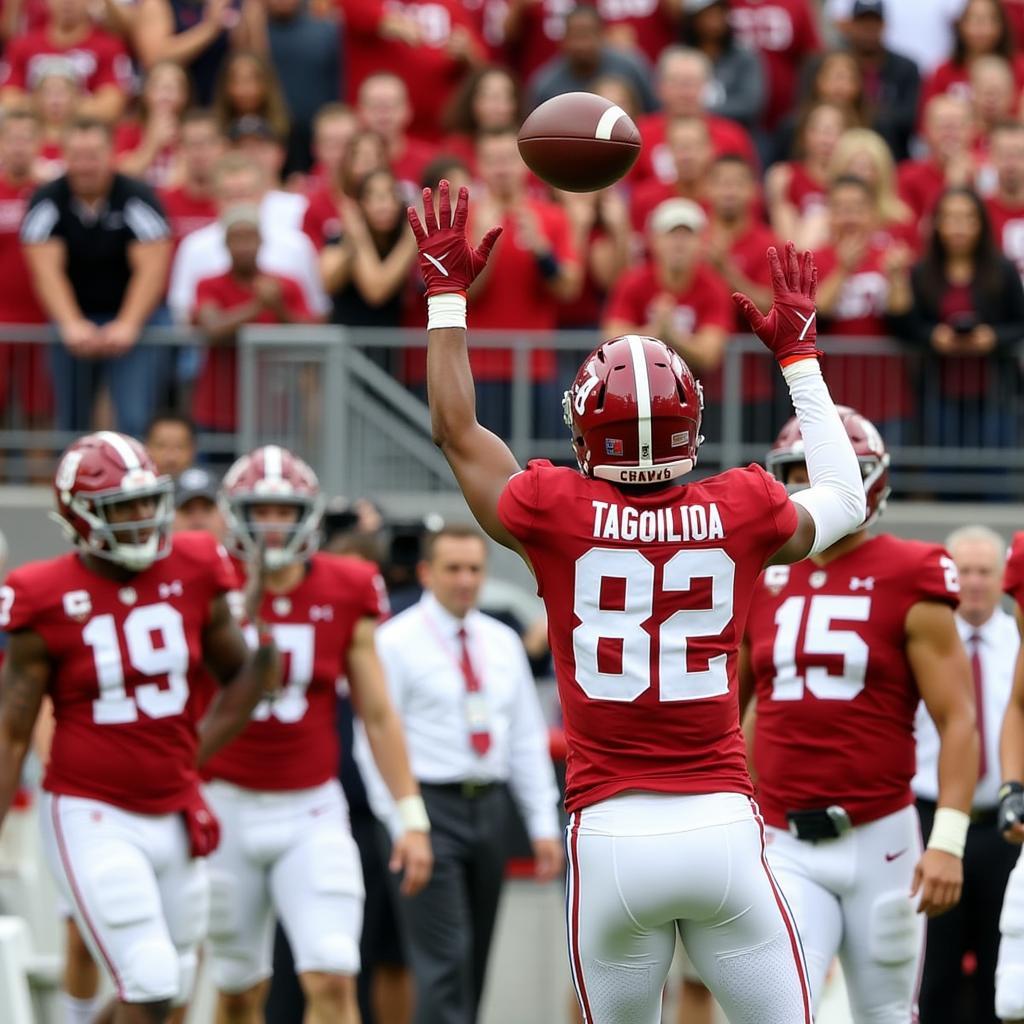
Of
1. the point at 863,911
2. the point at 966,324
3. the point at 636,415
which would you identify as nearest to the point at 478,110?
the point at 966,324

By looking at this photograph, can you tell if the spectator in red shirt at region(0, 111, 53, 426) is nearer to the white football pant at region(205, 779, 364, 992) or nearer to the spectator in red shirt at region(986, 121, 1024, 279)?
the white football pant at region(205, 779, 364, 992)

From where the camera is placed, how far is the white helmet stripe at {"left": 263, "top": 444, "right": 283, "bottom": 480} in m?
7.55

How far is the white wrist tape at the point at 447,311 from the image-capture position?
4.89 meters

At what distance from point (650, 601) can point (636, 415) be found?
16.5 inches

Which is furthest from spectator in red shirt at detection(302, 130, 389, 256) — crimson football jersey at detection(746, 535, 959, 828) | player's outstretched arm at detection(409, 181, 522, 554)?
player's outstretched arm at detection(409, 181, 522, 554)

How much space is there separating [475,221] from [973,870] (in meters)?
4.43

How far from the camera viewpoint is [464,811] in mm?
8133

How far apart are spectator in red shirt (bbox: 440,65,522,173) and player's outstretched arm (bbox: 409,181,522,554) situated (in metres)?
6.04

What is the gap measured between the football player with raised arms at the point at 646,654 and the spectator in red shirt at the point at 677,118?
638 cm

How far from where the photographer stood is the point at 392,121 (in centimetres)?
1105

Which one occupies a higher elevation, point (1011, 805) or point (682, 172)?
point (682, 172)

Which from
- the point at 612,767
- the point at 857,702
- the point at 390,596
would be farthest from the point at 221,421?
the point at 612,767

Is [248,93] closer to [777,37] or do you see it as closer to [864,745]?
[777,37]

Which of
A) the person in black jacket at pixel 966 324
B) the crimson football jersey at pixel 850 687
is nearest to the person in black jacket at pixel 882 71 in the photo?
the person in black jacket at pixel 966 324
